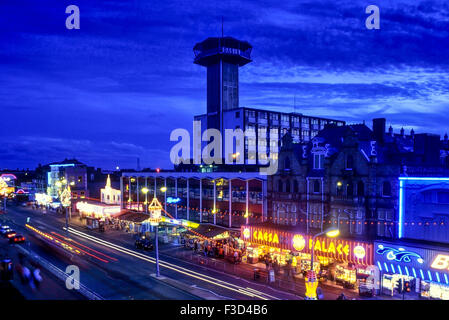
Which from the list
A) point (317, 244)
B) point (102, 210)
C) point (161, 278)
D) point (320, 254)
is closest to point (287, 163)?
point (317, 244)

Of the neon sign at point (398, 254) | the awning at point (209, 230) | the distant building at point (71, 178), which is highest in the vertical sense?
the distant building at point (71, 178)

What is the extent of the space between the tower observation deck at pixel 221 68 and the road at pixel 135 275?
146ft

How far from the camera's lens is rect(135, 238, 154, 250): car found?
46838 millimetres

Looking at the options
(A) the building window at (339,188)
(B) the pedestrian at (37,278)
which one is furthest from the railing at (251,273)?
(B) the pedestrian at (37,278)

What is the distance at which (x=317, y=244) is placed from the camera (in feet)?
112

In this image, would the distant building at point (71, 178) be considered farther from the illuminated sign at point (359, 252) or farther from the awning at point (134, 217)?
the illuminated sign at point (359, 252)

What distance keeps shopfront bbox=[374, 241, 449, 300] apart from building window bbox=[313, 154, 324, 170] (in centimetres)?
1135

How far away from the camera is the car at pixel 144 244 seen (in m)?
46.8

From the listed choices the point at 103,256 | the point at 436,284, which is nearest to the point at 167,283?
the point at 103,256

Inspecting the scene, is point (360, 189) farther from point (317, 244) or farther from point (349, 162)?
point (317, 244)

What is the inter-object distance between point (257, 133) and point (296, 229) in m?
43.7

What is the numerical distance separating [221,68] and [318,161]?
56.3 metres

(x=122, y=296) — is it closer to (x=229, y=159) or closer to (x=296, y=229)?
(x=296, y=229)

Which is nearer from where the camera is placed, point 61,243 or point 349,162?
point 349,162
